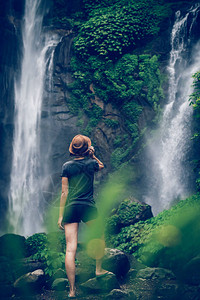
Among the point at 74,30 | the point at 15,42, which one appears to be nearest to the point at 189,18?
the point at 74,30

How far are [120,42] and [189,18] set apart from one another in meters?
3.25

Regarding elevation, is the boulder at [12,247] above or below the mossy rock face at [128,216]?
below

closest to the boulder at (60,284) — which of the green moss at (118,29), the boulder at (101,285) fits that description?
the boulder at (101,285)

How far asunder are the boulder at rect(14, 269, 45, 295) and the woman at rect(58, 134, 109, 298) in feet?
4.18

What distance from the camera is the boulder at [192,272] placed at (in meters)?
4.16

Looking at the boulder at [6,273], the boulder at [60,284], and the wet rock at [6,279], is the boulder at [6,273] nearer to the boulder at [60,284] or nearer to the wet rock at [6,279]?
the wet rock at [6,279]

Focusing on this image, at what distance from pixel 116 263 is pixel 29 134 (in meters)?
8.22

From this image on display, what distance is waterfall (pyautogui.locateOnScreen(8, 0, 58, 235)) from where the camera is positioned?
11227 millimetres

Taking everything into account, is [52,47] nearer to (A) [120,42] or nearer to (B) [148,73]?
(A) [120,42]

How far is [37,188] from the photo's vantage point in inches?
449

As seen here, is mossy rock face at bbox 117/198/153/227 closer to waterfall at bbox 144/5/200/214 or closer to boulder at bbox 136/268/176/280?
waterfall at bbox 144/5/200/214

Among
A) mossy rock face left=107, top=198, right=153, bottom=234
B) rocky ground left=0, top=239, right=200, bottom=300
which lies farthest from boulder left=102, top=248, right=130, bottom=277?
mossy rock face left=107, top=198, right=153, bottom=234

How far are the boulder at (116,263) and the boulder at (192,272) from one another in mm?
1064

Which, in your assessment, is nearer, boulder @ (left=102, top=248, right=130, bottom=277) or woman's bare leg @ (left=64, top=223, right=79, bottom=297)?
woman's bare leg @ (left=64, top=223, right=79, bottom=297)
